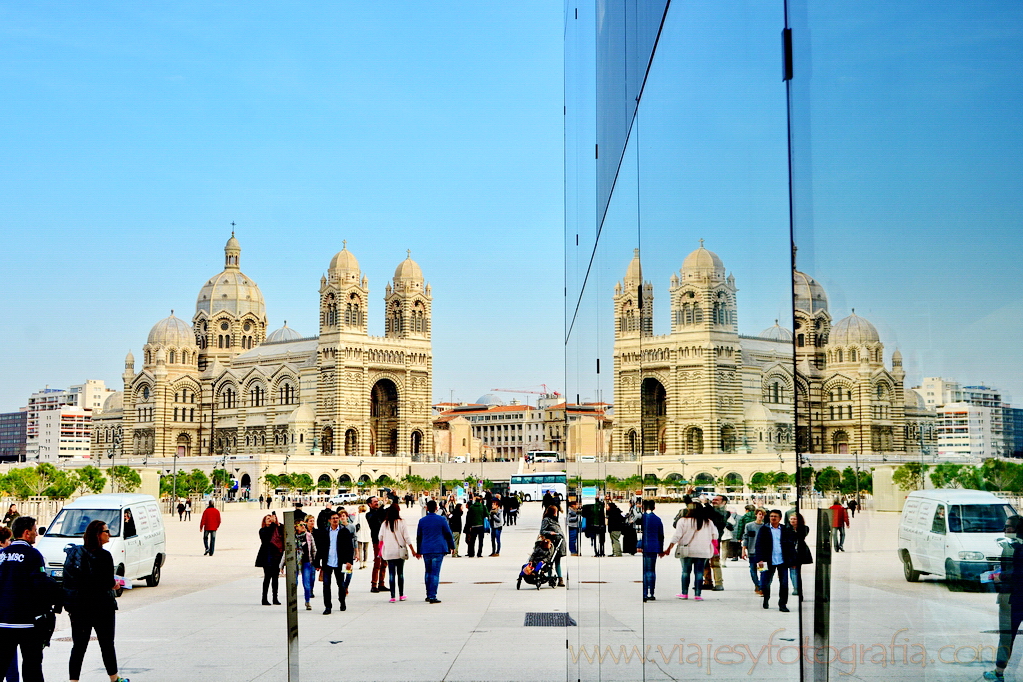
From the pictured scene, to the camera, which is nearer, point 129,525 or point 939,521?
point 939,521

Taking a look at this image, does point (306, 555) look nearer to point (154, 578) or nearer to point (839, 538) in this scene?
point (154, 578)

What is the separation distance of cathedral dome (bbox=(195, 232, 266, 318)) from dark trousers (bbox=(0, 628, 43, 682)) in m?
106

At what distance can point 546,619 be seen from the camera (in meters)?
11.9

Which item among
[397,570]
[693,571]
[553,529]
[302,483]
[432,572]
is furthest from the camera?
[302,483]

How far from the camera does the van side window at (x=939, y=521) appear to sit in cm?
135

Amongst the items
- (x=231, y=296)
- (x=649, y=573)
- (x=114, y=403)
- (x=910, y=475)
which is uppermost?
(x=231, y=296)

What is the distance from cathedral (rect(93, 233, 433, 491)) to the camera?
91.6m

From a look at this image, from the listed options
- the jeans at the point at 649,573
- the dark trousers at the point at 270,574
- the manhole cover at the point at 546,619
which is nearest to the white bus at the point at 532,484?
the dark trousers at the point at 270,574

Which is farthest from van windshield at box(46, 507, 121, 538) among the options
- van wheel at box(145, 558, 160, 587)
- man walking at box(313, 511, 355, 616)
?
man walking at box(313, 511, 355, 616)

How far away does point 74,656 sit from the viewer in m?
7.22

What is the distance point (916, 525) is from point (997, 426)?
9.2 inches

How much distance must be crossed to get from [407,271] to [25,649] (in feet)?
304

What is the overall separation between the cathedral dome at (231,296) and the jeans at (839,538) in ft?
366

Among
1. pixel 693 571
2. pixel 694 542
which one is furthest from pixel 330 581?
pixel 694 542
